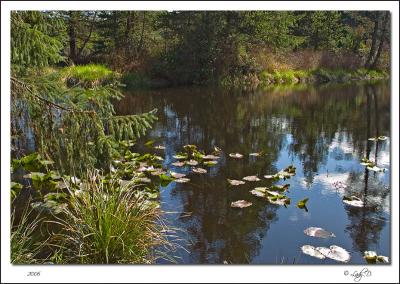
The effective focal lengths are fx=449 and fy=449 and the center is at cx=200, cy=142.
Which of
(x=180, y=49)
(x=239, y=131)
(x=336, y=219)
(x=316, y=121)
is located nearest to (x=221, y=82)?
(x=180, y=49)

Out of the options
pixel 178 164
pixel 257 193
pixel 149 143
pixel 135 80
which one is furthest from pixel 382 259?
pixel 135 80

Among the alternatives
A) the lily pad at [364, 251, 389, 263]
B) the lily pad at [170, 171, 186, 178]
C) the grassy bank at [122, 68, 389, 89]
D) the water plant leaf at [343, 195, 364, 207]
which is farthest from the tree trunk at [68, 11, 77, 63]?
the lily pad at [364, 251, 389, 263]

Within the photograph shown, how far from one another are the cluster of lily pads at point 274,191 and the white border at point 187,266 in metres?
2.15

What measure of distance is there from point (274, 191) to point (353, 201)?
91 cm

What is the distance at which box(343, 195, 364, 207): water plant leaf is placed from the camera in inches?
198

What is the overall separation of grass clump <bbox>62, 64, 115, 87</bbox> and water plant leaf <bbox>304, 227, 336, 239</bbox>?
13480 mm

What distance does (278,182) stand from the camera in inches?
232

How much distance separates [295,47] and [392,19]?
898 inches

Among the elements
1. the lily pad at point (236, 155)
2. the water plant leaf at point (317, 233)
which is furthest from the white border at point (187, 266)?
the lily pad at point (236, 155)

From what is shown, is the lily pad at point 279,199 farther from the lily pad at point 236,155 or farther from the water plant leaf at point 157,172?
the lily pad at point 236,155

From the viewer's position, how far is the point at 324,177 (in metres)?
6.15

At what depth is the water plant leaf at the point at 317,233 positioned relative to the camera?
14.1ft

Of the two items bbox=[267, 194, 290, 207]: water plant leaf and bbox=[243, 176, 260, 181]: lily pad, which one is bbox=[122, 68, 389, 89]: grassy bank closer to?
bbox=[243, 176, 260, 181]: lily pad

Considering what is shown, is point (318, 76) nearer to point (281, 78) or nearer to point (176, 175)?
point (281, 78)
